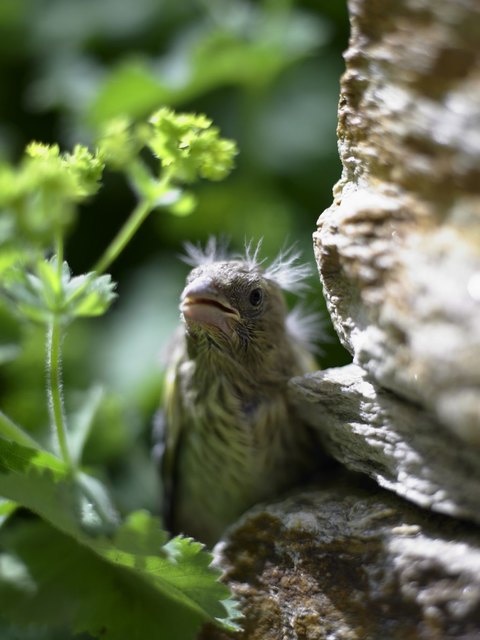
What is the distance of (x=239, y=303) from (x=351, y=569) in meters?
0.62

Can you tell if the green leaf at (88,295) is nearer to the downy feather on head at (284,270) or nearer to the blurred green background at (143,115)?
the downy feather on head at (284,270)

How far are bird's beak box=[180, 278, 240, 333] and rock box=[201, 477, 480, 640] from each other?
0.43 meters

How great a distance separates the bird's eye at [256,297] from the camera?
175 cm

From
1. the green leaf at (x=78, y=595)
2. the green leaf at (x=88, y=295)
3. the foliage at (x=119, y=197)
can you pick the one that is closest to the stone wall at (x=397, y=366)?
the green leaf at (x=78, y=595)

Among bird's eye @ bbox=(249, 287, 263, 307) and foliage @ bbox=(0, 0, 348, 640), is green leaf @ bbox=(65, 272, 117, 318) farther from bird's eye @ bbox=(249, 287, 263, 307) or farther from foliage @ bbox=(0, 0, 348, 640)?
bird's eye @ bbox=(249, 287, 263, 307)

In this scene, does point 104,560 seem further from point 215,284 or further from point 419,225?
point 419,225

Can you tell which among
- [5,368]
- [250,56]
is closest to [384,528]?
[5,368]

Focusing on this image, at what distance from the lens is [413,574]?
51.0 inches

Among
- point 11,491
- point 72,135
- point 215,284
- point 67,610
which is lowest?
point 67,610

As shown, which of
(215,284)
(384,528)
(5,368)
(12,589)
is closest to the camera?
(384,528)

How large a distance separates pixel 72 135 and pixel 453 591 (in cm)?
241

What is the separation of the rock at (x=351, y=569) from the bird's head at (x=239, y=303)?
0.39 meters

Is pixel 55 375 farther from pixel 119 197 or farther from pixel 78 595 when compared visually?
pixel 119 197

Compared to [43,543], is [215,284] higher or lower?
higher
